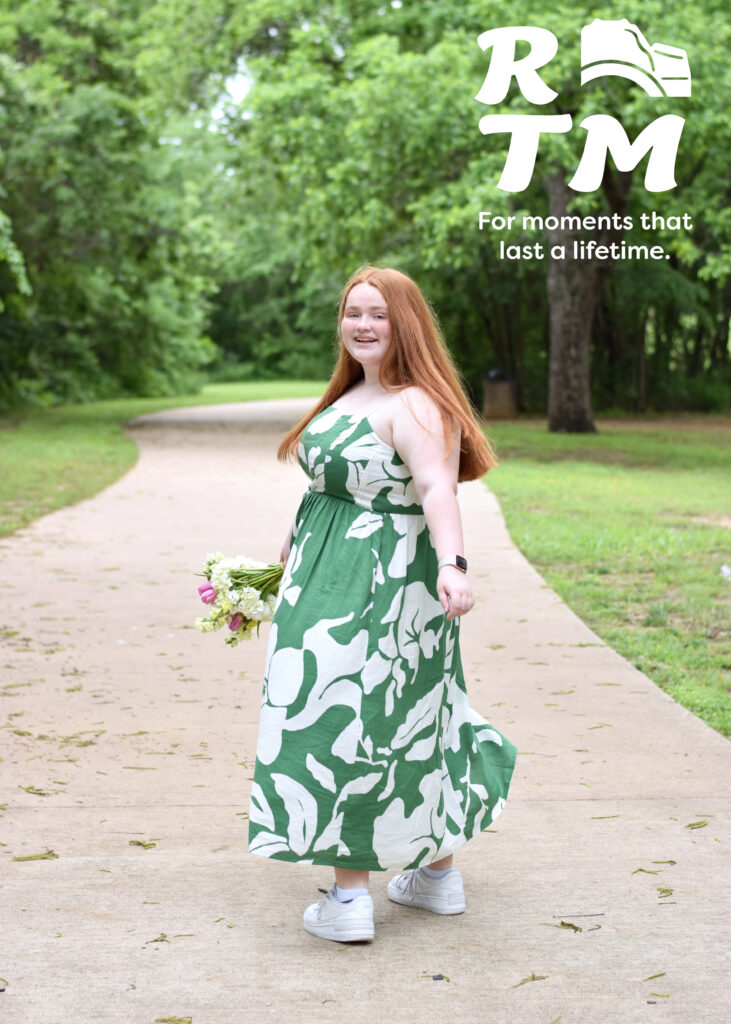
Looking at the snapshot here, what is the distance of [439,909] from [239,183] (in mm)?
27349

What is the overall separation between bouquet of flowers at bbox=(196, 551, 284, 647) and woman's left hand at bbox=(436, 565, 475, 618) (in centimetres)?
74

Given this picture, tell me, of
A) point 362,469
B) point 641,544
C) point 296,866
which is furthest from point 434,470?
point 641,544

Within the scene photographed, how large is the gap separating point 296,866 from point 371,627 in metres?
1.11

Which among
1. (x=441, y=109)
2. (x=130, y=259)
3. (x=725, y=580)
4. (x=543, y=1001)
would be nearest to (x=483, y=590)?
(x=725, y=580)

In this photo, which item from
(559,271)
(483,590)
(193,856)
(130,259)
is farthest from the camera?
(130,259)

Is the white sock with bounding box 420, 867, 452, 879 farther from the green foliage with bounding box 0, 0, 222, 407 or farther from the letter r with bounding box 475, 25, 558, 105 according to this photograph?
the letter r with bounding box 475, 25, 558, 105

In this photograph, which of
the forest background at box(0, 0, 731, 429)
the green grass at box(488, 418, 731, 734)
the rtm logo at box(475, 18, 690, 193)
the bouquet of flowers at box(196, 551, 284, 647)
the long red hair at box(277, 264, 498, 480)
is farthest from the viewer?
the forest background at box(0, 0, 731, 429)

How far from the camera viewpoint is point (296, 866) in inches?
165

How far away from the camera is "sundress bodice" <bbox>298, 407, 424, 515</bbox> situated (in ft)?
11.5

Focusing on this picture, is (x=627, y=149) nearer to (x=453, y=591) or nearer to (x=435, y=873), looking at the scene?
(x=435, y=873)

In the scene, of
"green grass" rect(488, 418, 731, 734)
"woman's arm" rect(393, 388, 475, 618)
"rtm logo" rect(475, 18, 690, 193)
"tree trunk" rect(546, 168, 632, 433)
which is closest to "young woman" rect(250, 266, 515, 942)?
"woman's arm" rect(393, 388, 475, 618)

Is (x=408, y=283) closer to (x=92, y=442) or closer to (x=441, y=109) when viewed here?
(x=441, y=109)

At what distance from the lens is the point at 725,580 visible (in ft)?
30.7

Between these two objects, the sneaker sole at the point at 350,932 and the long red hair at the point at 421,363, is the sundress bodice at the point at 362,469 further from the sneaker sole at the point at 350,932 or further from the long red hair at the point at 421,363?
the sneaker sole at the point at 350,932
